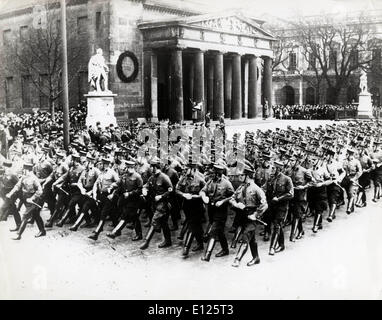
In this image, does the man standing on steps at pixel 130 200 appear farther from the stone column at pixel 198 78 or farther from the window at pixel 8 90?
A: the window at pixel 8 90

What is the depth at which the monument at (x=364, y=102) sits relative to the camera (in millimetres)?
43406

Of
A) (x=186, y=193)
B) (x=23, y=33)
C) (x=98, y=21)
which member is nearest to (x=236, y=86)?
(x=98, y=21)

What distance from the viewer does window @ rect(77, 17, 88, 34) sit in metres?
34.7

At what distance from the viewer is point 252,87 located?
44.7 metres

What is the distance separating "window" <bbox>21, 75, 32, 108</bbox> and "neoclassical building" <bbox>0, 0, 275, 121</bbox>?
76 millimetres

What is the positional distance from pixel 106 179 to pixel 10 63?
28.0m

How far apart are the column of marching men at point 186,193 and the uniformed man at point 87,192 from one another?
3cm

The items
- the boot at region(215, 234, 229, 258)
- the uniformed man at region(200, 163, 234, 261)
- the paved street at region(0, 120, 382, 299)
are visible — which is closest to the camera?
the paved street at region(0, 120, 382, 299)

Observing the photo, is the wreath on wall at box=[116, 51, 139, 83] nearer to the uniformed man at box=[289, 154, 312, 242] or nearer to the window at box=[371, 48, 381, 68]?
the window at box=[371, 48, 381, 68]

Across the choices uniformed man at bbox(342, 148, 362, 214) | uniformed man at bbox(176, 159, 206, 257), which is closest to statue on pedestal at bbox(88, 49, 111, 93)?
uniformed man at bbox(342, 148, 362, 214)

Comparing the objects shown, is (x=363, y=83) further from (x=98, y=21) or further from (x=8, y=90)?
(x=8, y=90)

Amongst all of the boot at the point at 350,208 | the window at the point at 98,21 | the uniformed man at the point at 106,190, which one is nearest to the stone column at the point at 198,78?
the window at the point at 98,21
